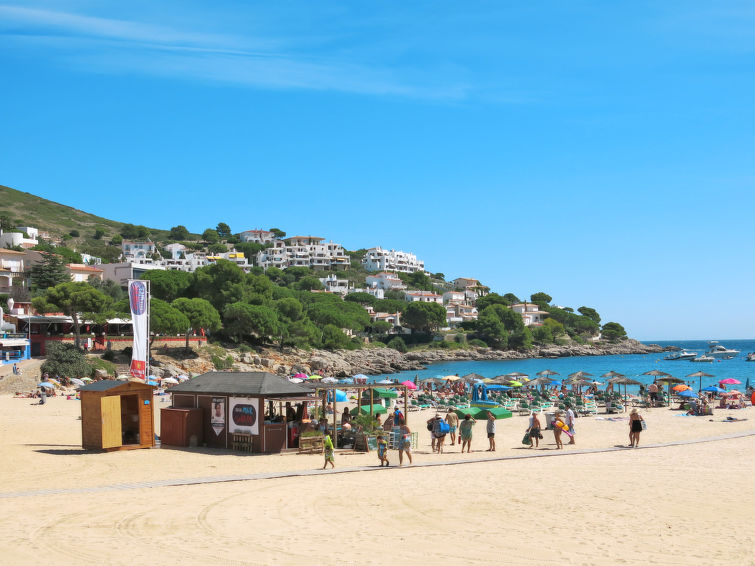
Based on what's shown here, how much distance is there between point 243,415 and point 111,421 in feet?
11.4

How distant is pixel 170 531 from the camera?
9.80 m

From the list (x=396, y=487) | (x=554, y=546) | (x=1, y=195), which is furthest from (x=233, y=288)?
(x=1, y=195)

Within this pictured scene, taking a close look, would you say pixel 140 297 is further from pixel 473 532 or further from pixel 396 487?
pixel 473 532

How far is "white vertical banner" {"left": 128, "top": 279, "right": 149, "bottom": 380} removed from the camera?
3130 cm

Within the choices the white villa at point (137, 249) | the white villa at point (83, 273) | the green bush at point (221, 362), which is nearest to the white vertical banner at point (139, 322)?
the green bush at point (221, 362)

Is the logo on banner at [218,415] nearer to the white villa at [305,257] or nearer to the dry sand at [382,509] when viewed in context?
the dry sand at [382,509]

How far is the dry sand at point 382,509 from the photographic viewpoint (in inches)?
347

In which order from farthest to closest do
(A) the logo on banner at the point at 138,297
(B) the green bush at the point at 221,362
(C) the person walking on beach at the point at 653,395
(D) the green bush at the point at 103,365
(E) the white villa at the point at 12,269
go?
(E) the white villa at the point at 12,269 < (B) the green bush at the point at 221,362 < (D) the green bush at the point at 103,365 < (C) the person walking on beach at the point at 653,395 < (A) the logo on banner at the point at 138,297

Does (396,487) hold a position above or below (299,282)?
below

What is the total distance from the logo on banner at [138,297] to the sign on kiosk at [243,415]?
1552cm

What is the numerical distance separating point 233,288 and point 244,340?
5.33 metres

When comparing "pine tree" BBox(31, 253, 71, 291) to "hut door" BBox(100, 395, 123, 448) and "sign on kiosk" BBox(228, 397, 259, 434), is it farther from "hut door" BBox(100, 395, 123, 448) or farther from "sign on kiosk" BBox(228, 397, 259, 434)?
"sign on kiosk" BBox(228, 397, 259, 434)

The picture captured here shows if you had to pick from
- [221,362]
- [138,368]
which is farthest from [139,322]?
[221,362]

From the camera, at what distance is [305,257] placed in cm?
15925
